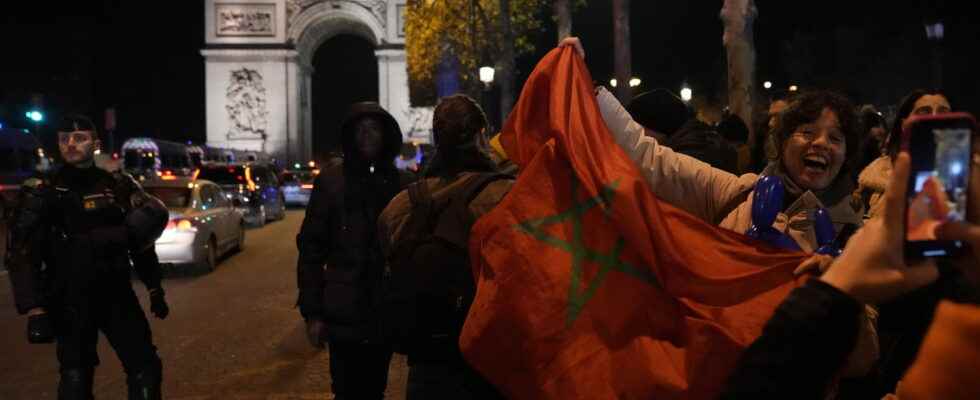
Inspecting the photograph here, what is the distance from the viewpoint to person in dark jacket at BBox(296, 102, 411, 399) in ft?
12.8

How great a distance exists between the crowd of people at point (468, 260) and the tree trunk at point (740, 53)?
583cm

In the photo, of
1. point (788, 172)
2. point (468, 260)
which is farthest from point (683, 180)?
point (468, 260)

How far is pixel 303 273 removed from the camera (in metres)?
4.01

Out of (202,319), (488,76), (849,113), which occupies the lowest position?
(202,319)

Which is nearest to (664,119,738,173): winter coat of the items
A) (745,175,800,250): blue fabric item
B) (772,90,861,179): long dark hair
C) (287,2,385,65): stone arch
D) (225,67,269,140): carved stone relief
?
(772,90,861,179): long dark hair

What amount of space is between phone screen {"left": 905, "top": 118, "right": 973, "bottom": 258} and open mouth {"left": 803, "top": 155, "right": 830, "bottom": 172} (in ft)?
4.48

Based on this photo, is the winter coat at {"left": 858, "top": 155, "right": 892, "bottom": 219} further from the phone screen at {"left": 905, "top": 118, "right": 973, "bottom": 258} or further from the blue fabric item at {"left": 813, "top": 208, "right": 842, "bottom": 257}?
the phone screen at {"left": 905, "top": 118, "right": 973, "bottom": 258}

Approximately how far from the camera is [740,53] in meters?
11.5

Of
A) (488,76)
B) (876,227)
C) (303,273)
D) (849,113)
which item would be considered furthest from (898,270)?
(488,76)

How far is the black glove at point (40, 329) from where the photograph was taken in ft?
14.2

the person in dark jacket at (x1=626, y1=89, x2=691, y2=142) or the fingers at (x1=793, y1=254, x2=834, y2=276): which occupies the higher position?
the person in dark jacket at (x1=626, y1=89, x2=691, y2=142)

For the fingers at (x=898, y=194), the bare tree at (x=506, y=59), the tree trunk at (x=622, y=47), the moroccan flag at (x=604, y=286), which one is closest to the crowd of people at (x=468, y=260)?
the fingers at (x=898, y=194)

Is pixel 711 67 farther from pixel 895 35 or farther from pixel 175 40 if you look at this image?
pixel 175 40

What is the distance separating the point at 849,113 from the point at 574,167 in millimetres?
1020
